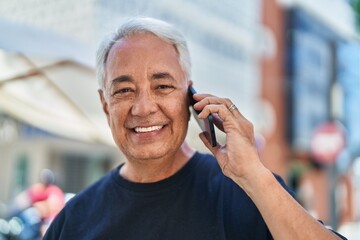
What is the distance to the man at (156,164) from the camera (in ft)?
5.39

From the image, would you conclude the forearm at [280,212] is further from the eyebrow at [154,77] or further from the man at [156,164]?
the eyebrow at [154,77]

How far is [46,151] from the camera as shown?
1644cm

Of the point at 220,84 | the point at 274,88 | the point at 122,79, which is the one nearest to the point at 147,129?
the point at 122,79

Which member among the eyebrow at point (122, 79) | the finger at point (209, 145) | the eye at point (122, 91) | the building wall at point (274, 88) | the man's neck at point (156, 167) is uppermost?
the eyebrow at point (122, 79)

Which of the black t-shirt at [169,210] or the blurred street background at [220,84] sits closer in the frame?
the black t-shirt at [169,210]

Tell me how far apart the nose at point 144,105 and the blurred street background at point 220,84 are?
214 centimetres

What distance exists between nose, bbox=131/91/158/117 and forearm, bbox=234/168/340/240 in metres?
0.42

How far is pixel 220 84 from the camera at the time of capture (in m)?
20.1

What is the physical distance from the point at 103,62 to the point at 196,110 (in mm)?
408

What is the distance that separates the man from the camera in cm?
164

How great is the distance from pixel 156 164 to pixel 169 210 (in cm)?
17

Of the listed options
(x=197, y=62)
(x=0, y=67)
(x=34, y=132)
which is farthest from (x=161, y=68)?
(x=197, y=62)

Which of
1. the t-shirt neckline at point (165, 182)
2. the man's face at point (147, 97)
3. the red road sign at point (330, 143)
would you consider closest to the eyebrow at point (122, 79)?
the man's face at point (147, 97)

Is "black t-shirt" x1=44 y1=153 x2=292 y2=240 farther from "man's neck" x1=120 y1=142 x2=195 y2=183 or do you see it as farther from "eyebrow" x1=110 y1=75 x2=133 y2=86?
"eyebrow" x1=110 y1=75 x2=133 y2=86
